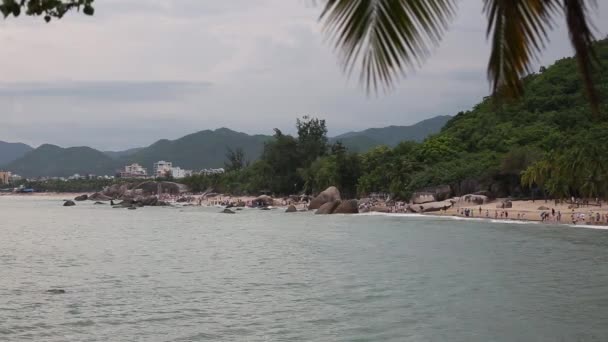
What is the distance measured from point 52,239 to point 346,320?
1365 inches

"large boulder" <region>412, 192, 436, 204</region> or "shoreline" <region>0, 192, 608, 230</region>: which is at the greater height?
"large boulder" <region>412, 192, 436, 204</region>

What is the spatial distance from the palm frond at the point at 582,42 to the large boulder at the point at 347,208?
6935 cm

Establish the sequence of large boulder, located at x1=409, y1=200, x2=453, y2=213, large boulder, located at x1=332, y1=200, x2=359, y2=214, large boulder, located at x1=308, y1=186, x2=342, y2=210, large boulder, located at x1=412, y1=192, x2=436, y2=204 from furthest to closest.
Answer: large boulder, located at x1=308, y1=186, x2=342, y2=210 → large boulder, located at x1=412, y1=192, x2=436, y2=204 → large boulder, located at x1=332, y1=200, x2=359, y2=214 → large boulder, located at x1=409, y1=200, x2=453, y2=213

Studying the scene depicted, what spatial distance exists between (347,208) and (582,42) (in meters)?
69.5

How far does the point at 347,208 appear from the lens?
7225cm

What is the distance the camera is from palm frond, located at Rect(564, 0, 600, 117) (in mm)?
2896

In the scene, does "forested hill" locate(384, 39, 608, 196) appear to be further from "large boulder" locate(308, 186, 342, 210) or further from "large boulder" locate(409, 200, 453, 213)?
"large boulder" locate(308, 186, 342, 210)

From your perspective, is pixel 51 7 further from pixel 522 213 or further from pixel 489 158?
pixel 489 158

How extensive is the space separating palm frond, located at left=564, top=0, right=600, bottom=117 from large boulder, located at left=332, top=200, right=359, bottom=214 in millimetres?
69346

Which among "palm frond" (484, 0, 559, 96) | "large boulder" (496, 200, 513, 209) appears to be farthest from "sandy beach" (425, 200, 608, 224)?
"palm frond" (484, 0, 559, 96)

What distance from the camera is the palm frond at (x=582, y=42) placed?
290 cm

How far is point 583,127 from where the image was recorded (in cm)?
7550

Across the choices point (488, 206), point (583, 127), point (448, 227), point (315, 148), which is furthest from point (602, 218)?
point (315, 148)

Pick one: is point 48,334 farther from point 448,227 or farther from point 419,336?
point 448,227
